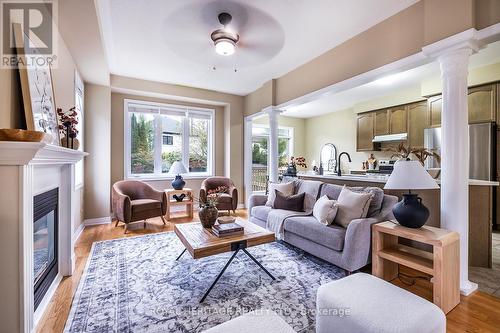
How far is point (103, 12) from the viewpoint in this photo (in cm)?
257

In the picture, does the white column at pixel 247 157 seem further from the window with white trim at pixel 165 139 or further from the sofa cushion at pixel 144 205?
the sofa cushion at pixel 144 205

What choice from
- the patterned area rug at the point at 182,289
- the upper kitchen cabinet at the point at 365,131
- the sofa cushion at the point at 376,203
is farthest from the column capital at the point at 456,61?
the upper kitchen cabinet at the point at 365,131

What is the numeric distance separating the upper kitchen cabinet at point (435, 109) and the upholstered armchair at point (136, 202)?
5416mm

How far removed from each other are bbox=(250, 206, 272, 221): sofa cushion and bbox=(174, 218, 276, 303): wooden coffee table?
885mm

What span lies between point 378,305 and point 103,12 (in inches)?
144

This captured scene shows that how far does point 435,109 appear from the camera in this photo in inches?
179

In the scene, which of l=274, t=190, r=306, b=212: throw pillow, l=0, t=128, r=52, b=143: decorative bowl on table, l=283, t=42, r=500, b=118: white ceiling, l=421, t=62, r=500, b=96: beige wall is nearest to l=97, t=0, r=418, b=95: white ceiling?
l=283, t=42, r=500, b=118: white ceiling

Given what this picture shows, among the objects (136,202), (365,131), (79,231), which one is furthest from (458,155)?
(79,231)

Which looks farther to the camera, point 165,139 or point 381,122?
point 381,122

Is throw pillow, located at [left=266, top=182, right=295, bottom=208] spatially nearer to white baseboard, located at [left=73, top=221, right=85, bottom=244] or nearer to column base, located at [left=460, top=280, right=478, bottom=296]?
column base, located at [left=460, top=280, right=478, bottom=296]

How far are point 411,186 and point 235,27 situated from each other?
2565 millimetres

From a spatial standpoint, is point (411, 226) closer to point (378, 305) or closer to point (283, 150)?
point (378, 305)

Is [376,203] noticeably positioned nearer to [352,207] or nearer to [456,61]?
[352,207]

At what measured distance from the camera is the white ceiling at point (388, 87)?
362cm
